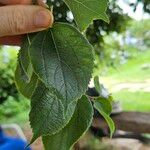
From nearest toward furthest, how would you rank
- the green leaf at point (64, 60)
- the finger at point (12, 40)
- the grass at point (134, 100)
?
1. the green leaf at point (64, 60)
2. the finger at point (12, 40)
3. the grass at point (134, 100)

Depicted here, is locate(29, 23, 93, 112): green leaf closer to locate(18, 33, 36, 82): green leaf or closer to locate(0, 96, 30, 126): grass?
locate(18, 33, 36, 82): green leaf

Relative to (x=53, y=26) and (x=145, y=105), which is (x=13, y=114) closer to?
(x=145, y=105)

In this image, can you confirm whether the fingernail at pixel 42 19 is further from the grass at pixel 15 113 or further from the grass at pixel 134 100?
the grass at pixel 134 100

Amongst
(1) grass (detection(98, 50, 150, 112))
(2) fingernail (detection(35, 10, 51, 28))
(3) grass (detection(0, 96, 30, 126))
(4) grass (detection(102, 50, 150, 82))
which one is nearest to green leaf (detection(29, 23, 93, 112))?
(2) fingernail (detection(35, 10, 51, 28))

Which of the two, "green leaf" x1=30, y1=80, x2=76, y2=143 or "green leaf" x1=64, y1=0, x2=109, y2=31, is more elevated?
"green leaf" x1=64, y1=0, x2=109, y2=31

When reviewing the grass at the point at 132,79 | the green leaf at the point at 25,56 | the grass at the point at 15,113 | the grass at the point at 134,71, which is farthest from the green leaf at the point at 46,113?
the grass at the point at 134,71

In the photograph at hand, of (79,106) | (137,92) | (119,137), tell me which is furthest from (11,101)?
(79,106)

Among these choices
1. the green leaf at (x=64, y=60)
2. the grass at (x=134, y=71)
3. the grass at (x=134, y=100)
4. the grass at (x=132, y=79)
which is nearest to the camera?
the green leaf at (x=64, y=60)
